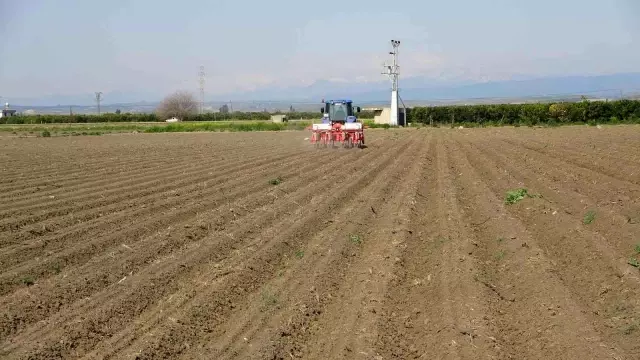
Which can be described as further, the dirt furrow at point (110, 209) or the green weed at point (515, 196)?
the green weed at point (515, 196)

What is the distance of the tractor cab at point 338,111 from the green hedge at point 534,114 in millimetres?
33428

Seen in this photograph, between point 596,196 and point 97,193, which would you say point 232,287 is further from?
point 596,196

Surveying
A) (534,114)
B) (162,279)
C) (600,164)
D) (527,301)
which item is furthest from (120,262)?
(534,114)

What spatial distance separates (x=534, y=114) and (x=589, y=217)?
5877cm

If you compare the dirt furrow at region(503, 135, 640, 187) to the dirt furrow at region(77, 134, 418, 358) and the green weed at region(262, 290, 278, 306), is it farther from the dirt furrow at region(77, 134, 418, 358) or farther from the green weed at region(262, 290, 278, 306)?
the green weed at region(262, 290, 278, 306)

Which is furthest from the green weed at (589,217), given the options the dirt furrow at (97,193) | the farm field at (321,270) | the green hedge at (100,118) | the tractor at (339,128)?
the green hedge at (100,118)

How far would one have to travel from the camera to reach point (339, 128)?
3216 cm

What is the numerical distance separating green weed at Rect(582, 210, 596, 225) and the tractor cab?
21456 mm

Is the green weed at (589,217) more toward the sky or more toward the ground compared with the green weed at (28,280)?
more toward the sky

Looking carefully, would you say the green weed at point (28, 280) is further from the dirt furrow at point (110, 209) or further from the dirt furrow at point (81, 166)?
the dirt furrow at point (81, 166)

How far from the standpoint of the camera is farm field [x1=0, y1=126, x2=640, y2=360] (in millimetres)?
6434

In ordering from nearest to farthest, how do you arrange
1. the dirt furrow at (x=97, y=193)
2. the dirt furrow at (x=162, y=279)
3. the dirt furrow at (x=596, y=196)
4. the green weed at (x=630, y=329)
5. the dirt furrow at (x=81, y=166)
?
the green weed at (x=630, y=329)
the dirt furrow at (x=162, y=279)
the dirt furrow at (x=596, y=196)
the dirt furrow at (x=97, y=193)
the dirt furrow at (x=81, y=166)

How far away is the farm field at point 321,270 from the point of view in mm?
6434

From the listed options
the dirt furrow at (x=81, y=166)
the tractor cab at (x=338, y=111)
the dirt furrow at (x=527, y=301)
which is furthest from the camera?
the tractor cab at (x=338, y=111)
